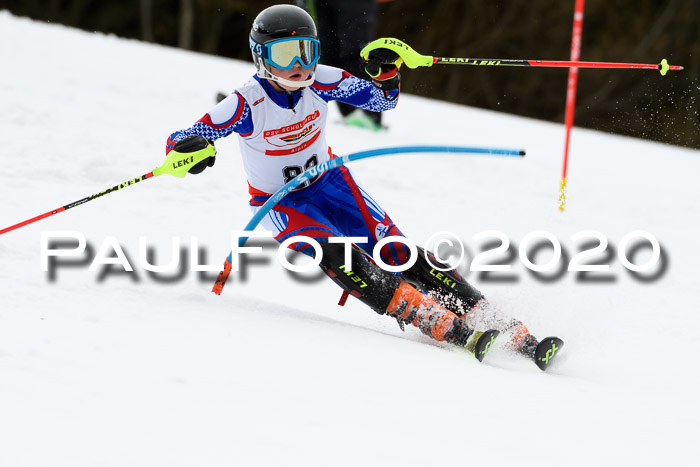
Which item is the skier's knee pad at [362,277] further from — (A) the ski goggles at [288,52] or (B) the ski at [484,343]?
(A) the ski goggles at [288,52]

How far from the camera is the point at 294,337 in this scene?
8.68 ft

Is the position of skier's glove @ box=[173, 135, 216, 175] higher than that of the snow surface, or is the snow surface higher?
skier's glove @ box=[173, 135, 216, 175]

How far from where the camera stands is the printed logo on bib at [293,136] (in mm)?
3248

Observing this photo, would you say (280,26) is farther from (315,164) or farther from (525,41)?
(525,41)

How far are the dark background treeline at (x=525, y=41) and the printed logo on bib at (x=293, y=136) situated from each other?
618 inches

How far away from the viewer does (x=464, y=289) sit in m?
3.28

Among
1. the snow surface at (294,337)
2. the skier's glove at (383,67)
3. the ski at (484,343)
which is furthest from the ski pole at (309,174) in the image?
the ski at (484,343)

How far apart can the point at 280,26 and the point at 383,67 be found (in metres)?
0.50

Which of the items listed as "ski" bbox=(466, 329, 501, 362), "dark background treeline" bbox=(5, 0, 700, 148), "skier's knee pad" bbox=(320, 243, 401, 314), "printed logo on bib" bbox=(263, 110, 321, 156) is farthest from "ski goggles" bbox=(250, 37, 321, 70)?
"dark background treeline" bbox=(5, 0, 700, 148)

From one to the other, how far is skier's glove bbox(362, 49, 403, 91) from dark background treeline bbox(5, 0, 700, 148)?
15596 mm

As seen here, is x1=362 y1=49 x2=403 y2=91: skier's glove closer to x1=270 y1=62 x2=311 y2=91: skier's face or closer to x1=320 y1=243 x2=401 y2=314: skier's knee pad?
x1=270 y1=62 x2=311 y2=91: skier's face

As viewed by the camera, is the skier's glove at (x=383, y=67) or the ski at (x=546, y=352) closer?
the ski at (x=546, y=352)

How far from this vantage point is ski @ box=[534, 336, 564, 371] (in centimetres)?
293

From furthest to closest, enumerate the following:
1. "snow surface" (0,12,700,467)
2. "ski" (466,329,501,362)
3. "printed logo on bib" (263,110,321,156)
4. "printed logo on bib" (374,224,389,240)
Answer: "printed logo on bib" (374,224,389,240) < "printed logo on bib" (263,110,321,156) < "ski" (466,329,501,362) < "snow surface" (0,12,700,467)
